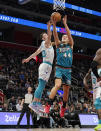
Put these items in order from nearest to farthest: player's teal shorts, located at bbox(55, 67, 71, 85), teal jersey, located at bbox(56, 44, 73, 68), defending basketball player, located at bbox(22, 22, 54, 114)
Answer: player's teal shorts, located at bbox(55, 67, 71, 85) < teal jersey, located at bbox(56, 44, 73, 68) < defending basketball player, located at bbox(22, 22, 54, 114)

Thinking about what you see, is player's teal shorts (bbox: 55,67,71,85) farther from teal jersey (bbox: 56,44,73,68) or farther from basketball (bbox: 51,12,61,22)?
basketball (bbox: 51,12,61,22)

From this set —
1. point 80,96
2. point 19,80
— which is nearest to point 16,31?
point 19,80

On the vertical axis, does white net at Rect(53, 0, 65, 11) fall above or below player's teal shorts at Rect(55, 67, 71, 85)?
above

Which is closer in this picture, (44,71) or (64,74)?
(64,74)

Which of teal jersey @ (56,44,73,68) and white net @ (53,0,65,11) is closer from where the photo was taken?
teal jersey @ (56,44,73,68)

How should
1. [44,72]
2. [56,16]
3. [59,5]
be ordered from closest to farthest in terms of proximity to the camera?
[56,16], [44,72], [59,5]

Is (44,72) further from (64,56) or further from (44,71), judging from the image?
(64,56)

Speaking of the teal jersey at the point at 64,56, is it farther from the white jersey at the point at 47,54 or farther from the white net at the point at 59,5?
the white net at the point at 59,5

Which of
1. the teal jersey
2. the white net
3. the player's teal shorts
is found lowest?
the player's teal shorts

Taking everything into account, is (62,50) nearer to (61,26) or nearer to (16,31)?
(61,26)

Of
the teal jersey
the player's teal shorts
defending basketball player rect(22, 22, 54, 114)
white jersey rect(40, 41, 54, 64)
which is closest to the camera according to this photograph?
the player's teal shorts

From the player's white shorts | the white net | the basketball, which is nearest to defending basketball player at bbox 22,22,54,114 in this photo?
the player's white shorts

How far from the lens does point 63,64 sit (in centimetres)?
695

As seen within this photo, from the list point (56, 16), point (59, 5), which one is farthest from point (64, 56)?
point (59, 5)
